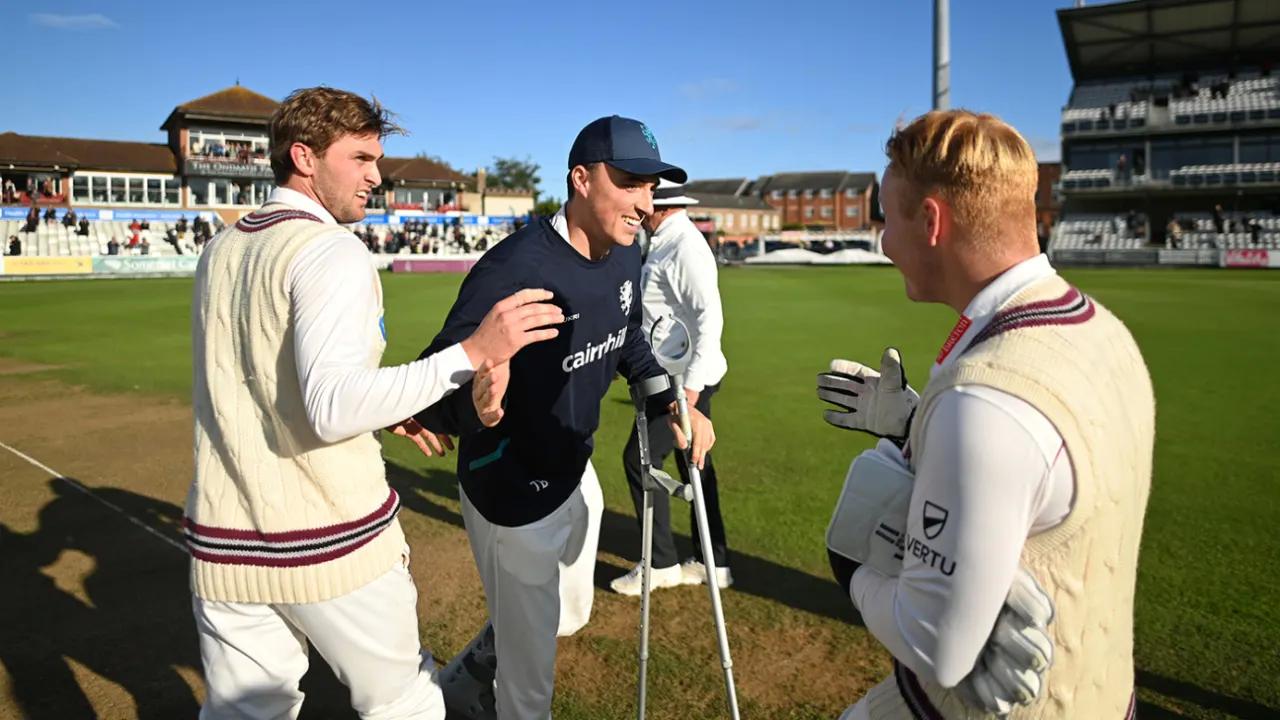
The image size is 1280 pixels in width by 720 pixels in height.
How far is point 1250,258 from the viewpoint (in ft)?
139

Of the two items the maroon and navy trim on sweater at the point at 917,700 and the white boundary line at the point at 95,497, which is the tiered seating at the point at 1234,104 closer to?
the white boundary line at the point at 95,497

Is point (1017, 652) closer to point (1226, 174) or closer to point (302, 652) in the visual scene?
point (302, 652)

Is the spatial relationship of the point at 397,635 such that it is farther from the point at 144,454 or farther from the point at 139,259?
the point at 139,259

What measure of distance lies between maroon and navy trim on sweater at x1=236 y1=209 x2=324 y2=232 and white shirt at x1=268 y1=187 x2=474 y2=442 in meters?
0.15

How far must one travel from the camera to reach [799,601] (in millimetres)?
5355

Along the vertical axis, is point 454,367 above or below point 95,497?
above

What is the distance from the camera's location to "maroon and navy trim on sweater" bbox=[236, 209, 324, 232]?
273 cm

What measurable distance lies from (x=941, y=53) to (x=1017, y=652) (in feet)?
15.8

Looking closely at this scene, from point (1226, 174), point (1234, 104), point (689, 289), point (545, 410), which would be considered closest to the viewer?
point (545, 410)

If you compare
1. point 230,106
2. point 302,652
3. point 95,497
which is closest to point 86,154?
point 230,106

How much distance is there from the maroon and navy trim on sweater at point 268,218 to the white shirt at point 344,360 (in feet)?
0.50

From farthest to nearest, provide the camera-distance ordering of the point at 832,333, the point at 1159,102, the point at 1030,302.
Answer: the point at 1159,102 < the point at 832,333 < the point at 1030,302

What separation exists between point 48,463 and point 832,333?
14.5 metres

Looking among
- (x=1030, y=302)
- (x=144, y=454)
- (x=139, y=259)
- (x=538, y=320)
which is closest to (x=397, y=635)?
(x=538, y=320)
